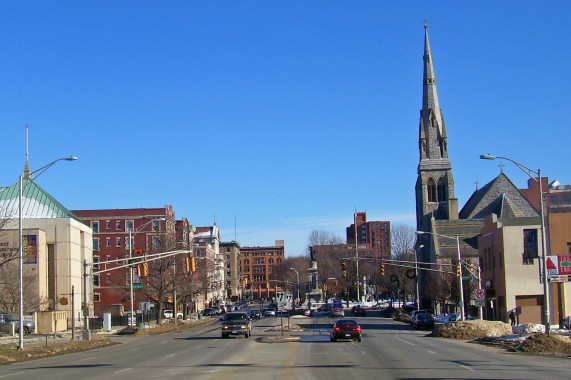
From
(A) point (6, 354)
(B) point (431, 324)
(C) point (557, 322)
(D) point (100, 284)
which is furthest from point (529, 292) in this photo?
(D) point (100, 284)

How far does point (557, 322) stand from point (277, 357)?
38.3 metres

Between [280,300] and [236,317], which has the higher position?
[280,300]

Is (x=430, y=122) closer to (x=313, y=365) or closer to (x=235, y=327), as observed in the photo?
(x=235, y=327)

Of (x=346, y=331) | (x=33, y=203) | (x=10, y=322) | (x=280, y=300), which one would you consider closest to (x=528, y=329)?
(x=346, y=331)

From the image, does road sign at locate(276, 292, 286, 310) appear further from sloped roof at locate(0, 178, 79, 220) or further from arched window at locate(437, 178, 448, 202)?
arched window at locate(437, 178, 448, 202)

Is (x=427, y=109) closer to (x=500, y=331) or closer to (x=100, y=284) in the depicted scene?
(x=100, y=284)

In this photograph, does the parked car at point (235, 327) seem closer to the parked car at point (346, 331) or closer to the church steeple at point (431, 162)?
the parked car at point (346, 331)

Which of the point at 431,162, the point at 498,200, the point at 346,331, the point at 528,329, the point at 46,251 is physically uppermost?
the point at 431,162

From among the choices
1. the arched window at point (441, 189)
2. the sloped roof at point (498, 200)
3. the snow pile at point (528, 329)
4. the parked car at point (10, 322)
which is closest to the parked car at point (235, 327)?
the parked car at point (10, 322)

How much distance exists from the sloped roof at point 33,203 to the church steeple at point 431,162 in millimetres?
73595

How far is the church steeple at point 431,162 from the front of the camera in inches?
5354

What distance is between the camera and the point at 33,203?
3209 inches

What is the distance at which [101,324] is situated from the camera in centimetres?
7075

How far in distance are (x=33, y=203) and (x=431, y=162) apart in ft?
262
